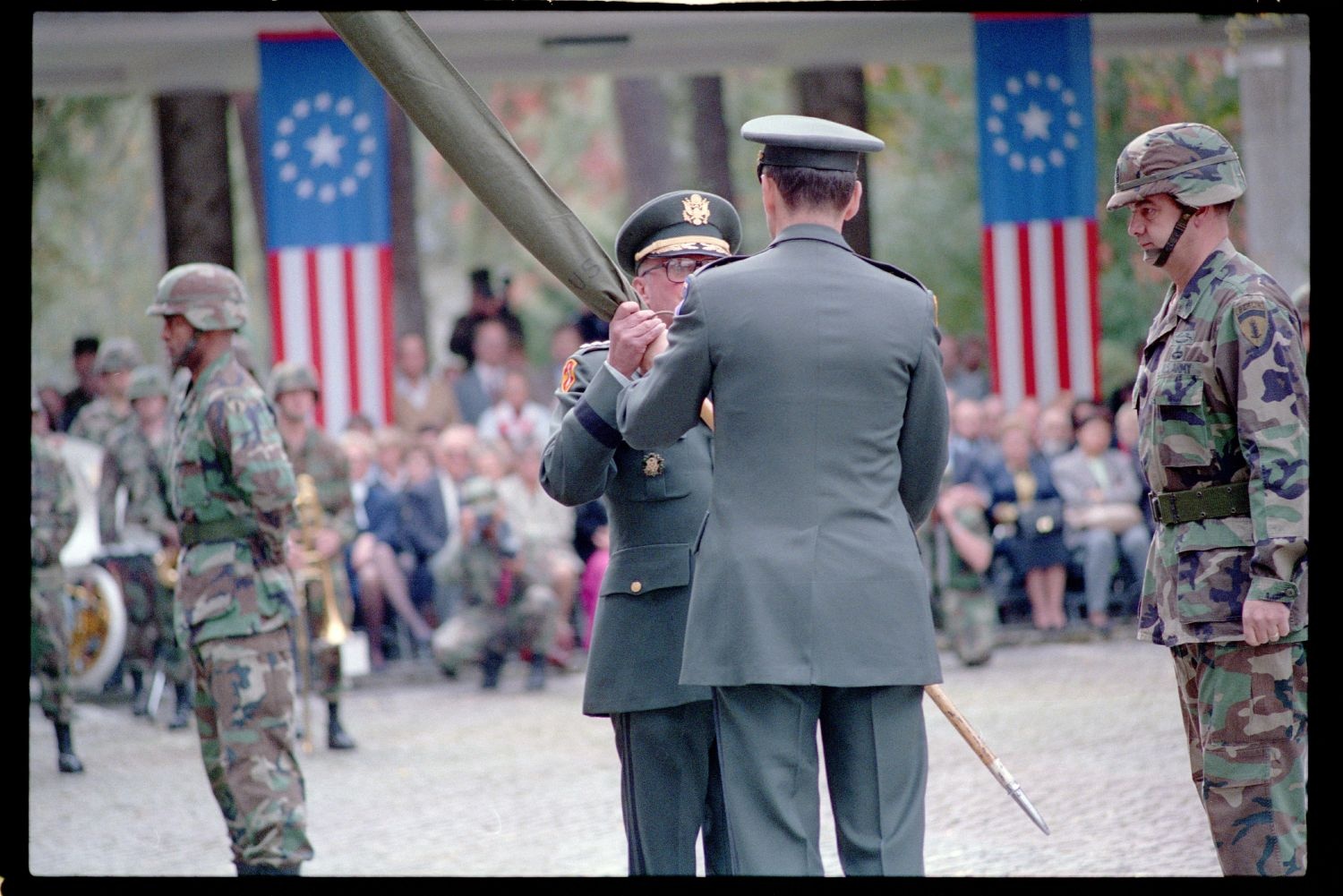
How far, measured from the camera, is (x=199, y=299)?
6809 mm

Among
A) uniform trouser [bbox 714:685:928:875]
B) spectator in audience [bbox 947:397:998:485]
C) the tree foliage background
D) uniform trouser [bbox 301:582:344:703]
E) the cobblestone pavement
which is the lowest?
the cobblestone pavement

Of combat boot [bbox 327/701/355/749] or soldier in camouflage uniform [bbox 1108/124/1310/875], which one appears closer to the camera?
soldier in camouflage uniform [bbox 1108/124/1310/875]

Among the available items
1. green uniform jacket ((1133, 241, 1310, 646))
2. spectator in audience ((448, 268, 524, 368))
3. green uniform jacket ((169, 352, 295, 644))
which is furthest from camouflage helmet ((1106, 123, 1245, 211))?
spectator in audience ((448, 268, 524, 368))

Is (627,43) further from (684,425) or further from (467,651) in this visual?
(684,425)

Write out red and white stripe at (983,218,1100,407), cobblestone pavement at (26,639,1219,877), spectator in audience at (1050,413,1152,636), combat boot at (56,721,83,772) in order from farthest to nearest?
red and white stripe at (983,218,1100,407)
spectator in audience at (1050,413,1152,636)
combat boot at (56,721,83,772)
cobblestone pavement at (26,639,1219,877)

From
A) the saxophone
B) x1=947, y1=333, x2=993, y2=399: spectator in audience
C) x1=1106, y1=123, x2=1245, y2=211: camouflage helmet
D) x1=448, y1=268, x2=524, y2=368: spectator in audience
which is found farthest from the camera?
x1=448, y1=268, x2=524, y2=368: spectator in audience

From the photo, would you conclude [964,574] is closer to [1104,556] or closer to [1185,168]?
[1104,556]

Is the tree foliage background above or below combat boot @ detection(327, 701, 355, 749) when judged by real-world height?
above

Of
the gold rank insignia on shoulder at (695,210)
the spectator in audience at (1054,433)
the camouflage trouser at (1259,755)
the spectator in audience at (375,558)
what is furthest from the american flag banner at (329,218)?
the camouflage trouser at (1259,755)

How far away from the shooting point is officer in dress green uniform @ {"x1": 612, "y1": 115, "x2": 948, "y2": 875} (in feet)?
14.6

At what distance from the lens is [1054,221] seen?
14.4 metres

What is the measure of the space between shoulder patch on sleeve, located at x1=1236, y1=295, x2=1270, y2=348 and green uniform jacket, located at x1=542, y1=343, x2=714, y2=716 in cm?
154

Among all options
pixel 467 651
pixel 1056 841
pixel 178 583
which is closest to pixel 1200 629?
pixel 1056 841

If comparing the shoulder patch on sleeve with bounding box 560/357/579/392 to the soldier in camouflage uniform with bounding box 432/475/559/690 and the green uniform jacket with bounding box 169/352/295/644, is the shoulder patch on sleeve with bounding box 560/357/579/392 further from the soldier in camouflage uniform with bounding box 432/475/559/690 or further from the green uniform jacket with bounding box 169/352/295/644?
the soldier in camouflage uniform with bounding box 432/475/559/690
